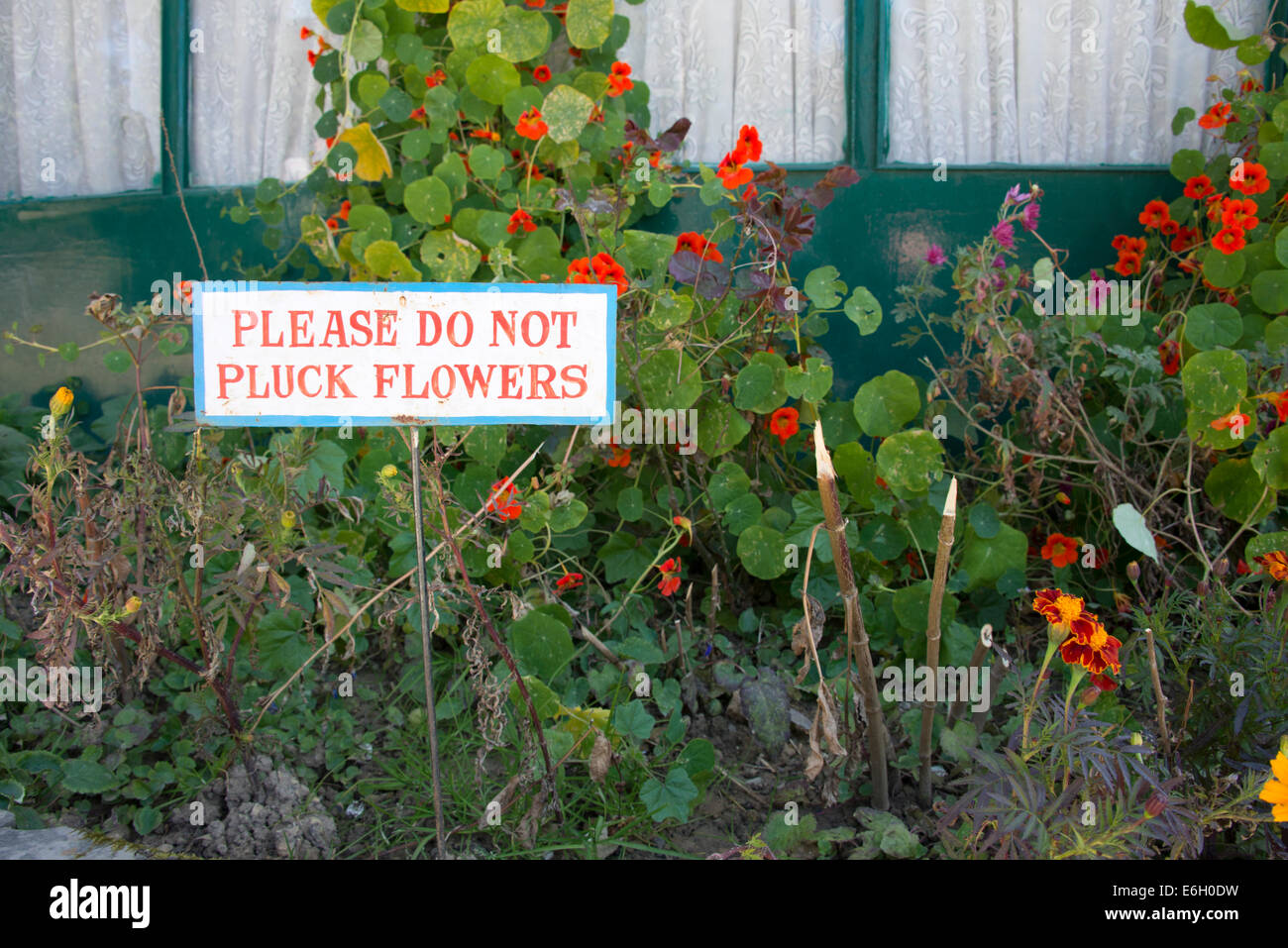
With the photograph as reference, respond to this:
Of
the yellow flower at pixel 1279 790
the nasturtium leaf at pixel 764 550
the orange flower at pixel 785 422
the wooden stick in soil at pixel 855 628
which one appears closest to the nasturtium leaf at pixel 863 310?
the orange flower at pixel 785 422

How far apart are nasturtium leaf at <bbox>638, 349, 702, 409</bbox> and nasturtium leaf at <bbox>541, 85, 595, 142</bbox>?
2.63ft

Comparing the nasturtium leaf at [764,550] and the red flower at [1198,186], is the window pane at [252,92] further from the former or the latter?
the red flower at [1198,186]

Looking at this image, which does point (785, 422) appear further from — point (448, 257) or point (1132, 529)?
point (448, 257)

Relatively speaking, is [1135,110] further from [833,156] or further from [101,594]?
[101,594]

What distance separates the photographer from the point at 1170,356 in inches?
91.8

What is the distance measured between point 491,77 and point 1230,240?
190 centimetres

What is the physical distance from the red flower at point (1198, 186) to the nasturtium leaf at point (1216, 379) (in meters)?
0.87

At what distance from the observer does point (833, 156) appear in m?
2.90

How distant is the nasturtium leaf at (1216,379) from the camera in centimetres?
194

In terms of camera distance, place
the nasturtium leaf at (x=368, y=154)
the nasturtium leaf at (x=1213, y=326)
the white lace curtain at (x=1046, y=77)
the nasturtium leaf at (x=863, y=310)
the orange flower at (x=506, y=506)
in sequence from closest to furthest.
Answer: the orange flower at (x=506, y=506)
the nasturtium leaf at (x=863, y=310)
the nasturtium leaf at (x=1213, y=326)
the nasturtium leaf at (x=368, y=154)
the white lace curtain at (x=1046, y=77)

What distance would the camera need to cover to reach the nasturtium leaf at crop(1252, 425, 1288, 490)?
6.39 ft

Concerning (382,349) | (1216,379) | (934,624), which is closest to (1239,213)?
(1216,379)

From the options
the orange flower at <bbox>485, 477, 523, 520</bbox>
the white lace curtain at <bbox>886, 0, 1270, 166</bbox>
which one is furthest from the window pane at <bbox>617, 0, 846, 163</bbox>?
the orange flower at <bbox>485, 477, 523, 520</bbox>
